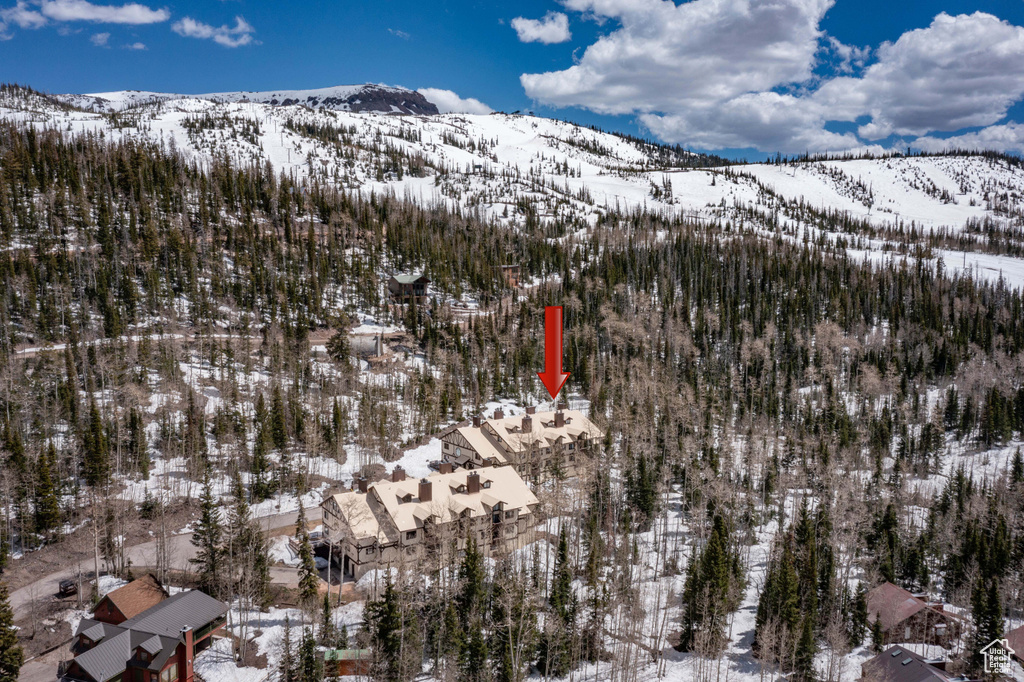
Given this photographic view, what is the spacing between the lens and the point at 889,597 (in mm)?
43938

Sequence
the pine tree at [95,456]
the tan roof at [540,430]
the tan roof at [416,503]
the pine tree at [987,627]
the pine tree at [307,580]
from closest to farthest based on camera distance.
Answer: the pine tree at [987,627], the pine tree at [307,580], the tan roof at [416,503], the pine tree at [95,456], the tan roof at [540,430]

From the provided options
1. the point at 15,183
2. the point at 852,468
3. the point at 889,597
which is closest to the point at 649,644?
the point at 889,597

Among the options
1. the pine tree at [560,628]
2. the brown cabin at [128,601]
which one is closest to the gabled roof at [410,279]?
the brown cabin at [128,601]

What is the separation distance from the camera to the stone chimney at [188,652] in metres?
33.7

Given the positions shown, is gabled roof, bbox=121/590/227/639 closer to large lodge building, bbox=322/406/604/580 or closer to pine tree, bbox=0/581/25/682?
pine tree, bbox=0/581/25/682

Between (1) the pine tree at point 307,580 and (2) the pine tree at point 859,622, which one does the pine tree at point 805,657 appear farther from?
(1) the pine tree at point 307,580

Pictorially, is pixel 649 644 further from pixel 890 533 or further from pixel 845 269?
pixel 845 269

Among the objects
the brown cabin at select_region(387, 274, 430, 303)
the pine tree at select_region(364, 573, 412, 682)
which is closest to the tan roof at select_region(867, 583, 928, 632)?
the pine tree at select_region(364, 573, 412, 682)

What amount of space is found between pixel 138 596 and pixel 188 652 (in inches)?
243

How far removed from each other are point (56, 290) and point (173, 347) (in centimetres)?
2681

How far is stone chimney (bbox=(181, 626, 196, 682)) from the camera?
33.7 meters

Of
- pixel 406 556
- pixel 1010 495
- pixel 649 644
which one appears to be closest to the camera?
pixel 649 644

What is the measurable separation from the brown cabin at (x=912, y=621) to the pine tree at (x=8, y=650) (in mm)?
54175

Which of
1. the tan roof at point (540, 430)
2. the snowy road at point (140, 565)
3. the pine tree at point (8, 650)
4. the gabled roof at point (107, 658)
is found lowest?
the snowy road at point (140, 565)
